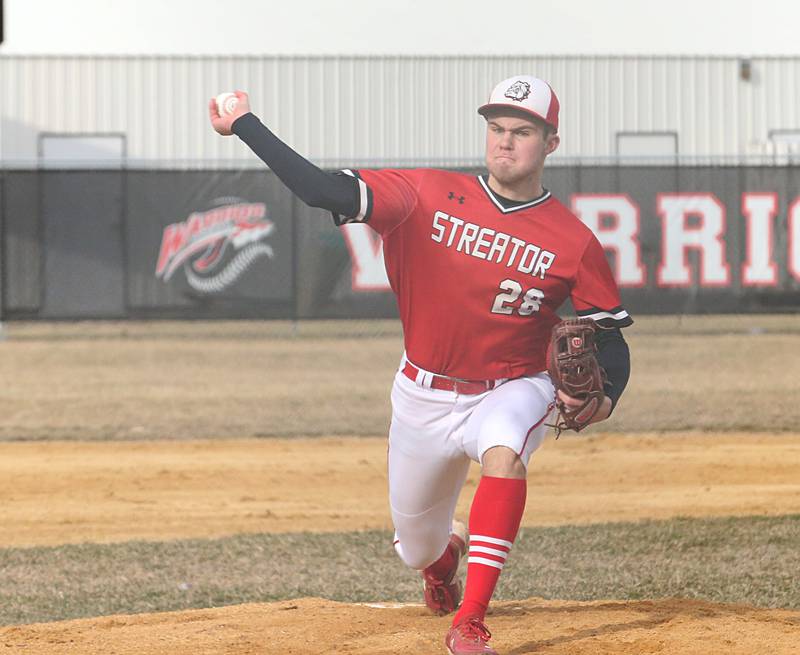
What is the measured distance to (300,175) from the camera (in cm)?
432

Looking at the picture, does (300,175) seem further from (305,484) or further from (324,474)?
(324,474)

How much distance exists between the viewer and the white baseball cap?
457cm

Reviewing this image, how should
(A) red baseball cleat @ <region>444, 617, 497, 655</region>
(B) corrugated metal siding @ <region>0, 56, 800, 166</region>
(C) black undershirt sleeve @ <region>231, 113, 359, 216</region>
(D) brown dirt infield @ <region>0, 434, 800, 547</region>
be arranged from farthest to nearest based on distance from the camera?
(B) corrugated metal siding @ <region>0, 56, 800, 166</region> < (D) brown dirt infield @ <region>0, 434, 800, 547</region> < (C) black undershirt sleeve @ <region>231, 113, 359, 216</region> < (A) red baseball cleat @ <region>444, 617, 497, 655</region>

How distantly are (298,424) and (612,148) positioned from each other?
15.3m

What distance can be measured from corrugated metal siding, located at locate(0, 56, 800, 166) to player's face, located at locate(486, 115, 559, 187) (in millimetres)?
20368

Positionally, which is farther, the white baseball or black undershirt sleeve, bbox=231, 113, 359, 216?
the white baseball

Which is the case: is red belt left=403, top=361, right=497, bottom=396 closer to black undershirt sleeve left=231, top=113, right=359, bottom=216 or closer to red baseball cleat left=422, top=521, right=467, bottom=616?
black undershirt sleeve left=231, top=113, right=359, bottom=216

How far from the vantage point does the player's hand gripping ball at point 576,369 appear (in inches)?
173

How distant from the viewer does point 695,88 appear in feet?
84.0

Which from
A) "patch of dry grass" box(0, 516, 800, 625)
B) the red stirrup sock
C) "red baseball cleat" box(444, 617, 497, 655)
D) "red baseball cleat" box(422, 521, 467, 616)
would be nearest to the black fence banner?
"patch of dry grass" box(0, 516, 800, 625)

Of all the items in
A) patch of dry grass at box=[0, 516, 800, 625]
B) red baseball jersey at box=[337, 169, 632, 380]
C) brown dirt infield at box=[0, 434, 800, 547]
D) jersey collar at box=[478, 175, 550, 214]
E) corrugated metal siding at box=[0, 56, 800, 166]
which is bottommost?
patch of dry grass at box=[0, 516, 800, 625]

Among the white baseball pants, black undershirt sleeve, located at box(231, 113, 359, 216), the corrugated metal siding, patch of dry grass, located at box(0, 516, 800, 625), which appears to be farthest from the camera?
the corrugated metal siding

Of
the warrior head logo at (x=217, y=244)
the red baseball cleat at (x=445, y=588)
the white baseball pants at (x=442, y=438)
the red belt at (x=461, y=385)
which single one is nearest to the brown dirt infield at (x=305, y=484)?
the red baseball cleat at (x=445, y=588)

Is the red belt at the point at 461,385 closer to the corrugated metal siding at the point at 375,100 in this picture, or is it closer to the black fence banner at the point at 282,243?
the black fence banner at the point at 282,243
